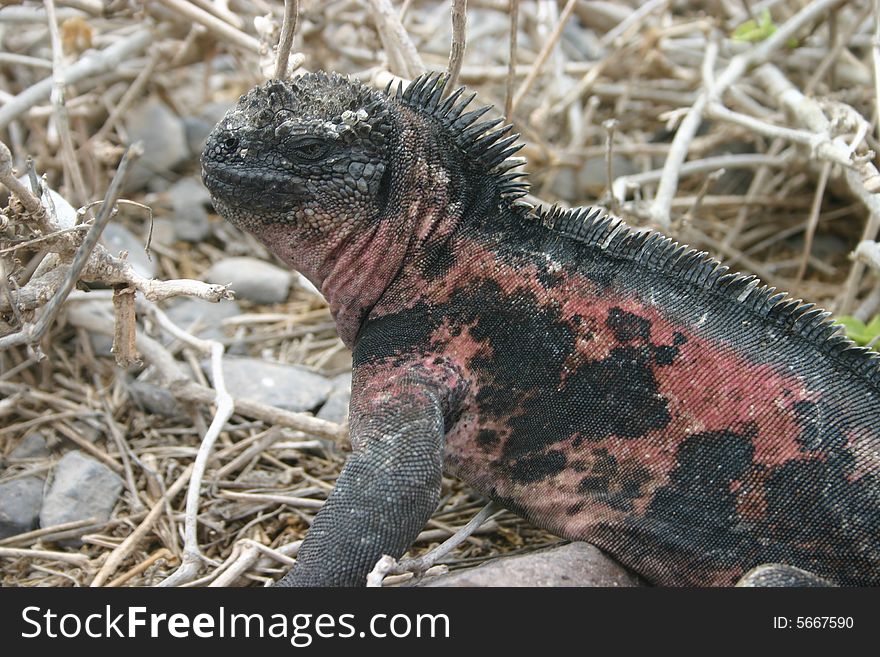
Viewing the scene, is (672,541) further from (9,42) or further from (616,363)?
(9,42)

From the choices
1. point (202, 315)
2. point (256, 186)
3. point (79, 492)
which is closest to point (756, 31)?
point (256, 186)

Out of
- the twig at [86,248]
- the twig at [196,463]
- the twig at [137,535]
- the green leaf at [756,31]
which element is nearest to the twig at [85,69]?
the twig at [196,463]

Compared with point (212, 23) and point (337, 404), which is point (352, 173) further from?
point (212, 23)

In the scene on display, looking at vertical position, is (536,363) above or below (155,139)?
above

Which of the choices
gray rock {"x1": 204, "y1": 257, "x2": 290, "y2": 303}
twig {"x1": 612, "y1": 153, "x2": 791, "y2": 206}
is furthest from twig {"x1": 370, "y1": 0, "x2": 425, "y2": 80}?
gray rock {"x1": 204, "y1": 257, "x2": 290, "y2": 303}

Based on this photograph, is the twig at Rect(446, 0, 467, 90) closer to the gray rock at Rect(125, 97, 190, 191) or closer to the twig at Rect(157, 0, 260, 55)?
the twig at Rect(157, 0, 260, 55)

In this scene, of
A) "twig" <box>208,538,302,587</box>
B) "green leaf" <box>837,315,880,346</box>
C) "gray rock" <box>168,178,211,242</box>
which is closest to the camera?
"twig" <box>208,538,302,587</box>
